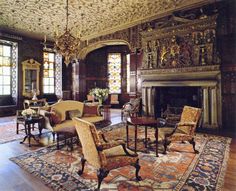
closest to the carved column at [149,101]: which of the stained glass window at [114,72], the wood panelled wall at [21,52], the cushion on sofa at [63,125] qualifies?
the cushion on sofa at [63,125]

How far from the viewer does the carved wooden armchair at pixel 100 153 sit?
2260 mm

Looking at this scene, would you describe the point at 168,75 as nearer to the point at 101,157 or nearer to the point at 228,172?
the point at 228,172

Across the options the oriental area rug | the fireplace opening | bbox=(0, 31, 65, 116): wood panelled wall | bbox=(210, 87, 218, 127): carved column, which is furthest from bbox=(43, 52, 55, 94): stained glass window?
bbox=(210, 87, 218, 127): carved column

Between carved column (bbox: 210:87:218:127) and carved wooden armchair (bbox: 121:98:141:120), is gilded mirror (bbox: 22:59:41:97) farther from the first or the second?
carved column (bbox: 210:87:218:127)

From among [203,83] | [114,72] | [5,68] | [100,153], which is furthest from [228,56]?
[5,68]

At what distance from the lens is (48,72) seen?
10.3m

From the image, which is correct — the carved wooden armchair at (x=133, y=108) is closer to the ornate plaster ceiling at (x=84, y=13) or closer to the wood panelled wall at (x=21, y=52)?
the ornate plaster ceiling at (x=84, y=13)

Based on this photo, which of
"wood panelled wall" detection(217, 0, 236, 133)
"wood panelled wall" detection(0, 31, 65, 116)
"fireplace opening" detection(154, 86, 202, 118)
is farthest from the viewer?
"wood panelled wall" detection(0, 31, 65, 116)

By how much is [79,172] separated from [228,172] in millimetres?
2397

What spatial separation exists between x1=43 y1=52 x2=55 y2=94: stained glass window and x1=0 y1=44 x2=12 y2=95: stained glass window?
1.82 metres

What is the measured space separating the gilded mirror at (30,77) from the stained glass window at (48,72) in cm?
62

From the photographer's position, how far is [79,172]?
8.86ft

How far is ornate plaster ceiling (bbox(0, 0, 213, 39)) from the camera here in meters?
5.57

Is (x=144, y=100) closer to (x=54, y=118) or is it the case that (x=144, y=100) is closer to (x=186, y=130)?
(x=186, y=130)
